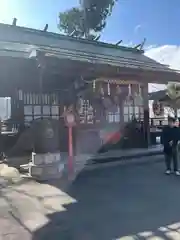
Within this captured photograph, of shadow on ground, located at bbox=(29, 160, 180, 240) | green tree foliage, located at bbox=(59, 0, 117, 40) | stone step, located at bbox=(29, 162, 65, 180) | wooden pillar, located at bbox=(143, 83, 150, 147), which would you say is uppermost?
green tree foliage, located at bbox=(59, 0, 117, 40)

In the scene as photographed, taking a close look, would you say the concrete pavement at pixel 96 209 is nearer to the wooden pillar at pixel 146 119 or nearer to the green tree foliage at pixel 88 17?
the wooden pillar at pixel 146 119

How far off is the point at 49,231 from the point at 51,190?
2154mm

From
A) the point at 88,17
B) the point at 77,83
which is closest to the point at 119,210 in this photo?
the point at 77,83

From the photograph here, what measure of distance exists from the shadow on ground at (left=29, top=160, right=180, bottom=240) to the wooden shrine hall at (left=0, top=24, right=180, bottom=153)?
2.81 metres

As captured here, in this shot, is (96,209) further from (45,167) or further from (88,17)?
(88,17)

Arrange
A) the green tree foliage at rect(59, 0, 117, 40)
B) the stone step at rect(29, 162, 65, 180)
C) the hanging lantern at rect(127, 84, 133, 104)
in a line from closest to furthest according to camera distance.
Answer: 1. the stone step at rect(29, 162, 65, 180)
2. the hanging lantern at rect(127, 84, 133, 104)
3. the green tree foliage at rect(59, 0, 117, 40)

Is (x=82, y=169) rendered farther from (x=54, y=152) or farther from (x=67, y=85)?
(x=67, y=85)

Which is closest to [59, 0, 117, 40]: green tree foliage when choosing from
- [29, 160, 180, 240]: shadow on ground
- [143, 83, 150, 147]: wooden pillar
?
[143, 83, 150, 147]: wooden pillar

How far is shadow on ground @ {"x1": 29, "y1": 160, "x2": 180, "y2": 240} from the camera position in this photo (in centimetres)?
373

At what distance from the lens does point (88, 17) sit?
2264cm

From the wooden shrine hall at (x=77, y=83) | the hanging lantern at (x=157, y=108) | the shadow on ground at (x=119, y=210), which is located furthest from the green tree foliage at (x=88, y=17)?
the shadow on ground at (x=119, y=210)

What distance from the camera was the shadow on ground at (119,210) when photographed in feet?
12.2

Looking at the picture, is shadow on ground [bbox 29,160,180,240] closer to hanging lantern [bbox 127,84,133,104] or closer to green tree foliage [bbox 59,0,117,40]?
hanging lantern [bbox 127,84,133,104]

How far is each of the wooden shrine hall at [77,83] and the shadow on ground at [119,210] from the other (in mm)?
2810
